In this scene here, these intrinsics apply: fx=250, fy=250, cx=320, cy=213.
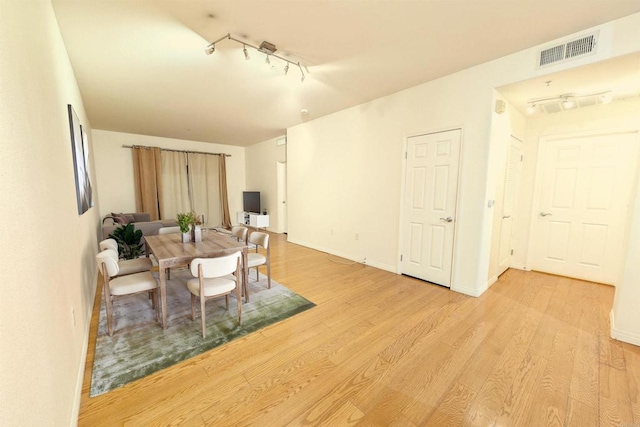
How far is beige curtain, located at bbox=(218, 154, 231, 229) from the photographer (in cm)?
761

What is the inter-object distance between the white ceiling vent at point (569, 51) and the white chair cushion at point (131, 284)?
14.3 ft

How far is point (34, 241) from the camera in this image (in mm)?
1107

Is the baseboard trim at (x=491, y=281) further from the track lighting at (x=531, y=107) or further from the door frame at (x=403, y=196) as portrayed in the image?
the track lighting at (x=531, y=107)

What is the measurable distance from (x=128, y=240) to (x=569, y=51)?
232 inches

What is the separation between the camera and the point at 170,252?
2.50 meters

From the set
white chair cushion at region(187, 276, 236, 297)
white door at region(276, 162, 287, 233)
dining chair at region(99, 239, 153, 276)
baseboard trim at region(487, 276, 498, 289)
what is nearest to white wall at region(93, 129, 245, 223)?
white door at region(276, 162, 287, 233)

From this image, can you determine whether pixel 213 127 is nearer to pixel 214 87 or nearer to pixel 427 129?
pixel 214 87

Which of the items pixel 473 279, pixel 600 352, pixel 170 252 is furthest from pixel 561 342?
pixel 170 252

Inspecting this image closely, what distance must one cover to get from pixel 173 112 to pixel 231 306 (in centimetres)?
377

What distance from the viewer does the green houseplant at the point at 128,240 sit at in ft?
13.0

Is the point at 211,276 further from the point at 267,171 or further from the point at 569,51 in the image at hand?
the point at 267,171

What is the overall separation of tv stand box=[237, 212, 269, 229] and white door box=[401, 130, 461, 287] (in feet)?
14.4

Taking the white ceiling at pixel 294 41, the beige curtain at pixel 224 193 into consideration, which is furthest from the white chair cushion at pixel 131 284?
the beige curtain at pixel 224 193

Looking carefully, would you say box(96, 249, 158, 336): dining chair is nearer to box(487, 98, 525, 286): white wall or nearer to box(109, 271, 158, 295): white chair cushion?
box(109, 271, 158, 295): white chair cushion
